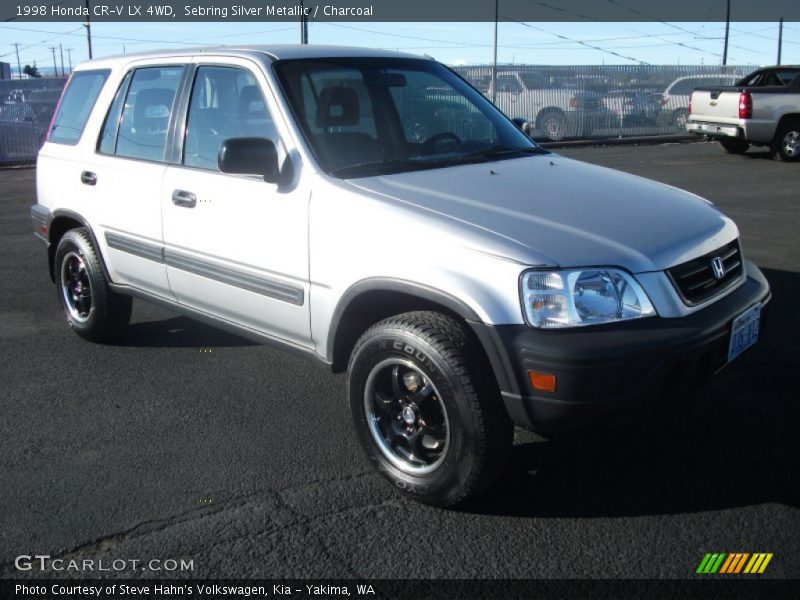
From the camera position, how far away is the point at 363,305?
3574 millimetres

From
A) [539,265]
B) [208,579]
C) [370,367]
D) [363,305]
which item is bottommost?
[208,579]

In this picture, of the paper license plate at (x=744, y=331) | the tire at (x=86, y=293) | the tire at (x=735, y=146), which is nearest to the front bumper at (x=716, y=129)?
the tire at (x=735, y=146)

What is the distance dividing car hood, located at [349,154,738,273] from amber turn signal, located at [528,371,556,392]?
413 mm

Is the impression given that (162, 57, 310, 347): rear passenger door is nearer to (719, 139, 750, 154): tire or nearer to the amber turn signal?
the amber turn signal

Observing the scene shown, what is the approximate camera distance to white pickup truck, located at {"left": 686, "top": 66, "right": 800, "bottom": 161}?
15.8m

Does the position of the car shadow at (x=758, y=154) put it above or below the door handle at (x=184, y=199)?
below

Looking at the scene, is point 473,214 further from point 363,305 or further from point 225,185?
point 225,185

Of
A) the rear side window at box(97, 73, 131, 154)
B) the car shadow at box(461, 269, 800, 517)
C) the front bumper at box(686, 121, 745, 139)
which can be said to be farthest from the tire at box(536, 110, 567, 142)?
the car shadow at box(461, 269, 800, 517)

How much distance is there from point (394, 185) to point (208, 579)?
178 cm

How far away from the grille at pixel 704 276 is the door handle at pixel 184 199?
2406mm

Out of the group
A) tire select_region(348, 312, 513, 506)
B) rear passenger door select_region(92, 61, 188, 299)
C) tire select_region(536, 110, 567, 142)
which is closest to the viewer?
tire select_region(348, 312, 513, 506)

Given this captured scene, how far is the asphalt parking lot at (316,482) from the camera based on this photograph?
3023 mm

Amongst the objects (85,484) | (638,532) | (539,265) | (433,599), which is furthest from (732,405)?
(85,484)

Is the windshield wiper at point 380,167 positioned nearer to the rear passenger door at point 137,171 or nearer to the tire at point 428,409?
the tire at point 428,409
